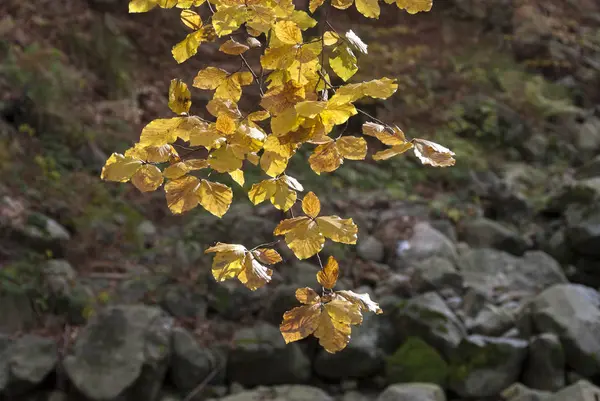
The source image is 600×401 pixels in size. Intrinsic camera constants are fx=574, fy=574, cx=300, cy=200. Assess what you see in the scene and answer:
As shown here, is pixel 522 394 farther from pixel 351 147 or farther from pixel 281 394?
pixel 351 147

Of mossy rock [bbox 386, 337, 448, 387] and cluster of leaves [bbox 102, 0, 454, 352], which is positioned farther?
mossy rock [bbox 386, 337, 448, 387]

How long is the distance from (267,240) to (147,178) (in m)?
4.33

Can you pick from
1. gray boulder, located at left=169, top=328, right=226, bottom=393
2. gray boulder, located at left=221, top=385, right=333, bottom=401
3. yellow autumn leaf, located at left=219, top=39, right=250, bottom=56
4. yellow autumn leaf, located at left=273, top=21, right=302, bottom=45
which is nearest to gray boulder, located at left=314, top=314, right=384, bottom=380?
gray boulder, located at left=221, top=385, right=333, bottom=401

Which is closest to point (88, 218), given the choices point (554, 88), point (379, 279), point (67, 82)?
point (67, 82)

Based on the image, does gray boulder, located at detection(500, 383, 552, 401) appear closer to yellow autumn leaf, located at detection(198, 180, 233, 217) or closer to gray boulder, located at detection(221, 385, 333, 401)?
gray boulder, located at detection(221, 385, 333, 401)

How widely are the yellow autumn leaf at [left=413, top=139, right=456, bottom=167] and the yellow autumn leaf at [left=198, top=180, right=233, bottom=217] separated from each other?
0.43 meters

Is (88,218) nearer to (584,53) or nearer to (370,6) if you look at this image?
(370,6)

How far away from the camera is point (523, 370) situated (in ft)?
15.9

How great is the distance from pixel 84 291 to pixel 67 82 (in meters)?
2.94

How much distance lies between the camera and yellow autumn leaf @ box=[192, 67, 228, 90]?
1383mm

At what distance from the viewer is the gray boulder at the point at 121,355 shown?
4.13 m

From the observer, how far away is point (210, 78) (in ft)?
4.58

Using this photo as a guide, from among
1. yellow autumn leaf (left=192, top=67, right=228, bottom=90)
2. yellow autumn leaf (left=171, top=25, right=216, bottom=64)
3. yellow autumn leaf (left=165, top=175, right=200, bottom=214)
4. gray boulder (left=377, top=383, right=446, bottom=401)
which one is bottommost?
gray boulder (left=377, top=383, right=446, bottom=401)

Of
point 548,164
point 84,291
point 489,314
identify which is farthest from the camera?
point 548,164
